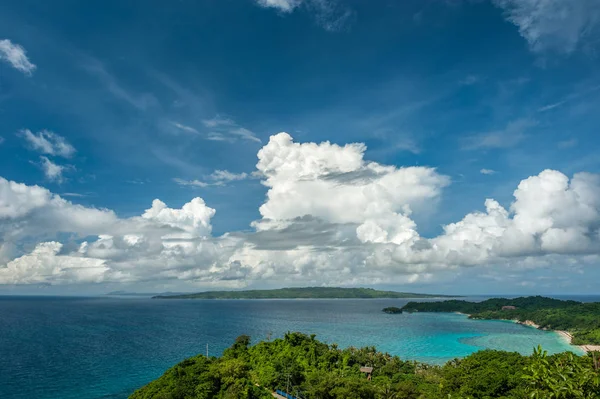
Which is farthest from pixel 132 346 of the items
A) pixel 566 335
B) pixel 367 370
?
pixel 566 335

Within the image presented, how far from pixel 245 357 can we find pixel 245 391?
2380cm

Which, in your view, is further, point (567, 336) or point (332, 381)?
point (567, 336)

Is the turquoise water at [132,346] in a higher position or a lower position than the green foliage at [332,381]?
lower

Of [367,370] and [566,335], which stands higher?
[367,370]

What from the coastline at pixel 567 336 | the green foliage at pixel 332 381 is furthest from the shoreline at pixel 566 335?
the green foliage at pixel 332 381

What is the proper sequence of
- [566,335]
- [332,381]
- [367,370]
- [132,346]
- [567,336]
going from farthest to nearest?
1. [566,335]
2. [567,336]
3. [132,346]
4. [367,370]
5. [332,381]

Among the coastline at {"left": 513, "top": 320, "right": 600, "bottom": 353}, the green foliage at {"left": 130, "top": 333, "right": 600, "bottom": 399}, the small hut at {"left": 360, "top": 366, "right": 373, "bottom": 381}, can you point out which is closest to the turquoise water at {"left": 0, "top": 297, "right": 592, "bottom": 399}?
the coastline at {"left": 513, "top": 320, "right": 600, "bottom": 353}

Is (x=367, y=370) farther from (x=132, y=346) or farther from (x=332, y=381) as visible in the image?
(x=132, y=346)

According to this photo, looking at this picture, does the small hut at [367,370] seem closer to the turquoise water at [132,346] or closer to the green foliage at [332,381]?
the green foliage at [332,381]

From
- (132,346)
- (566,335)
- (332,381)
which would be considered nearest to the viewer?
(332,381)

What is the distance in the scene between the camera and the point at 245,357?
214 feet

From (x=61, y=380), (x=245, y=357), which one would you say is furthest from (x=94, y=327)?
(x=245, y=357)

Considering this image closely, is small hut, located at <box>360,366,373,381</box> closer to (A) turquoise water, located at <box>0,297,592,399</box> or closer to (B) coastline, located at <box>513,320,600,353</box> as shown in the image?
(A) turquoise water, located at <box>0,297,592,399</box>

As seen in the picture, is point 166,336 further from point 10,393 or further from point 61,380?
point 10,393
